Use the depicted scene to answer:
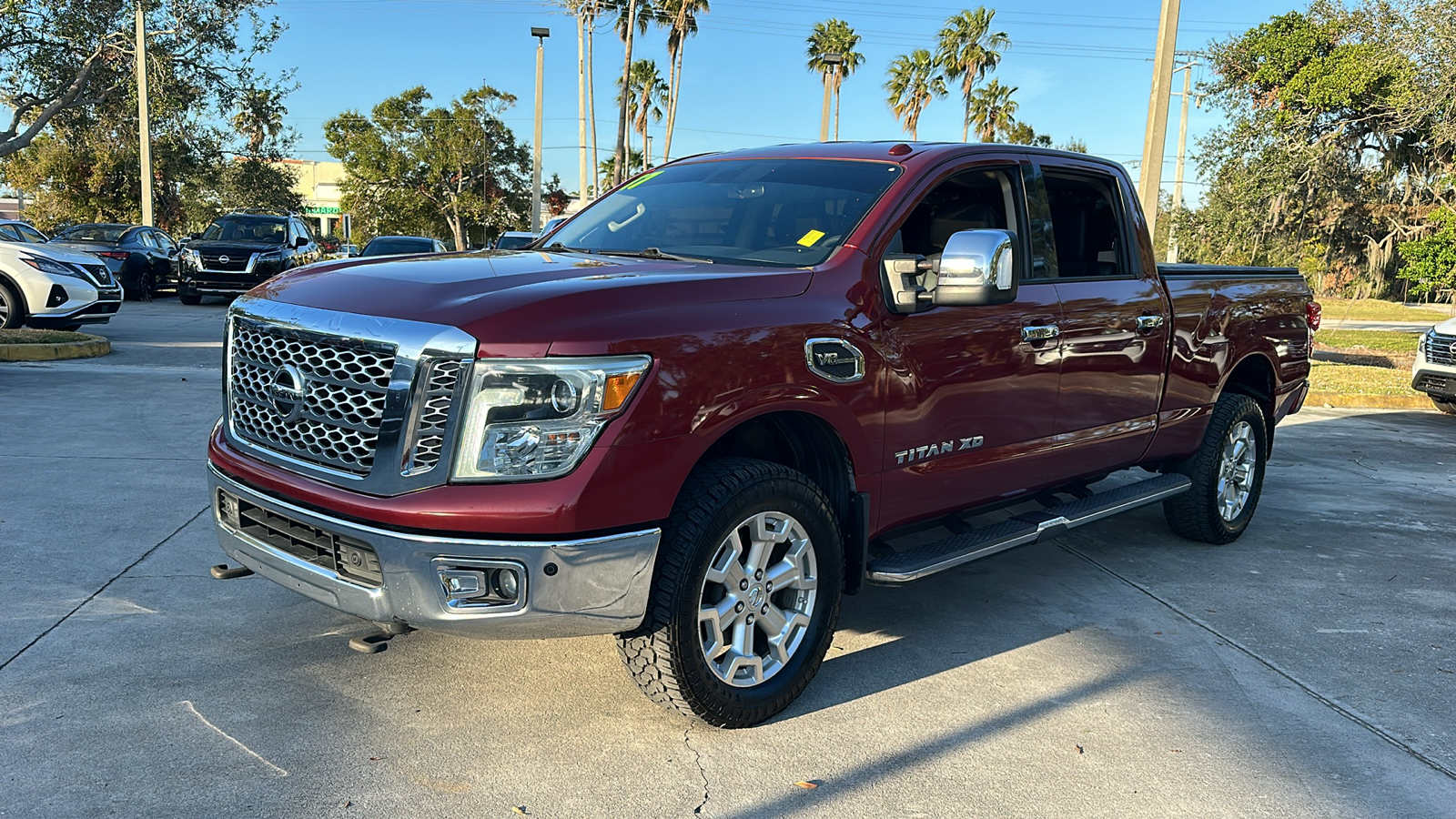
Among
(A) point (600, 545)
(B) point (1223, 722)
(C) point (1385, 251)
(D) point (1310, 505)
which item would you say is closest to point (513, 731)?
(A) point (600, 545)

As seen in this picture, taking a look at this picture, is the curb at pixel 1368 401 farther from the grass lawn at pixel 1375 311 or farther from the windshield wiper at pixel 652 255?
the grass lawn at pixel 1375 311

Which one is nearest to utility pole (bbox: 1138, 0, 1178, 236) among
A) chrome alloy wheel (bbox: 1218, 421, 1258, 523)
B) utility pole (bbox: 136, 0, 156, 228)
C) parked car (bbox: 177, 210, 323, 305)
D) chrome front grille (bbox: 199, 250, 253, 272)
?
chrome alloy wheel (bbox: 1218, 421, 1258, 523)

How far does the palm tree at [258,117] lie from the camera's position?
92.5ft

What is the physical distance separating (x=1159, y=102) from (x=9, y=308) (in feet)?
44.2

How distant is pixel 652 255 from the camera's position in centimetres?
428

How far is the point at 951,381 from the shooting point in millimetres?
4215

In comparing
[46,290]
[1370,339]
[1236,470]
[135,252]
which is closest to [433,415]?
[1236,470]

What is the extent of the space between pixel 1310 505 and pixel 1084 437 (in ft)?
10.6

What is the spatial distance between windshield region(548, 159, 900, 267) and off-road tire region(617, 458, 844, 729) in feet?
2.95

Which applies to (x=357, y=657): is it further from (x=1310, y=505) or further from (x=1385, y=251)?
(x=1385, y=251)

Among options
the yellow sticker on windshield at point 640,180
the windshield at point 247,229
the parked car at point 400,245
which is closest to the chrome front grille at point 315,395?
the yellow sticker on windshield at point 640,180

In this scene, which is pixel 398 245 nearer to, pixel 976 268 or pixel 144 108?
pixel 144 108

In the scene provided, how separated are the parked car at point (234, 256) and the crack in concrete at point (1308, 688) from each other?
58.6 ft

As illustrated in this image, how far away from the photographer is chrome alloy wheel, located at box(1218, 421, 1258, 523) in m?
6.16
